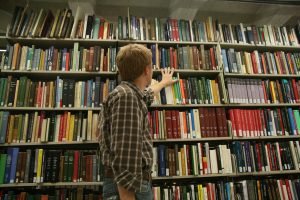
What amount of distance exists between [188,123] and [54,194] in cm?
135

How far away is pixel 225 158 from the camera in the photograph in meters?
2.11

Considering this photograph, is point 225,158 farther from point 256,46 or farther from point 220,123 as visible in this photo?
point 256,46

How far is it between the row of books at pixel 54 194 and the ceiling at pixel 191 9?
6.34 ft

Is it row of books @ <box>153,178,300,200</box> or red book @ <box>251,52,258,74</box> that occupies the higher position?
red book @ <box>251,52,258,74</box>

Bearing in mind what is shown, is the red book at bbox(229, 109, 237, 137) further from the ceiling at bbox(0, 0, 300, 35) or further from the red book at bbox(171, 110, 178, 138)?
the ceiling at bbox(0, 0, 300, 35)

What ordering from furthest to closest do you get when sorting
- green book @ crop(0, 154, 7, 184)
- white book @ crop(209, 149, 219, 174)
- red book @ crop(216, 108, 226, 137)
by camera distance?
red book @ crop(216, 108, 226, 137) < white book @ crop(209, 149, 219, 174) < green book @ crop(0, 154, 7, 184)

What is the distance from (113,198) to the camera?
3.21 feet

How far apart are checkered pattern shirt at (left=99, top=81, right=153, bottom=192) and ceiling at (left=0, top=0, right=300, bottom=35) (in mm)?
1949

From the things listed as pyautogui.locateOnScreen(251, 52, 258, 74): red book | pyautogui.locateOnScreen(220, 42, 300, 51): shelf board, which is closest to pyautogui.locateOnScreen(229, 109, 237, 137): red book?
pyautogui.locateOnScreen(251, 52, 258, 74): red book

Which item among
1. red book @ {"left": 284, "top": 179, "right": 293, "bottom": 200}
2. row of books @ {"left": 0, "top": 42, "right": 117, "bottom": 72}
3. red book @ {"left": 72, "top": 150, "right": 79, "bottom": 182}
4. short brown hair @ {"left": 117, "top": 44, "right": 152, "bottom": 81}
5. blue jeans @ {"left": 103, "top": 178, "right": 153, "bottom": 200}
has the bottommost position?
red book @ {"left": 284, "top": 179, "right": 293, "bottom": 200}

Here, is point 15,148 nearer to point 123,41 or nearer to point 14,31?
point 14,31

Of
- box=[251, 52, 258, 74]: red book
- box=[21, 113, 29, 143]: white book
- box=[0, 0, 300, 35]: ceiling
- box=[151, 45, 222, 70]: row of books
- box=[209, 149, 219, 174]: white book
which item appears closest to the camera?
box=[21, 113, 29, 143]: white book

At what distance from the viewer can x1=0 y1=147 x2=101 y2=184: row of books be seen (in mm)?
1867

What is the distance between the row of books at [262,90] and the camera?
7.59 ft
